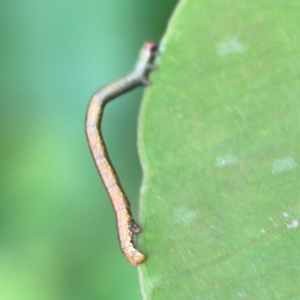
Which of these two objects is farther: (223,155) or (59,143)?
(59,143)

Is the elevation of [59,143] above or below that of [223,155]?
below

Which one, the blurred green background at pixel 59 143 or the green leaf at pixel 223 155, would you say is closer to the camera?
the green leaf at pixel 223 155

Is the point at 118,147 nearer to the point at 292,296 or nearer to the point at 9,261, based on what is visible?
the point at 9,261

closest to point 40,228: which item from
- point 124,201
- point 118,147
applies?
point 118,147

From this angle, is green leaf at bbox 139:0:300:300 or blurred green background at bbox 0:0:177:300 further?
blurred green background at bbox 0:0:177:300
